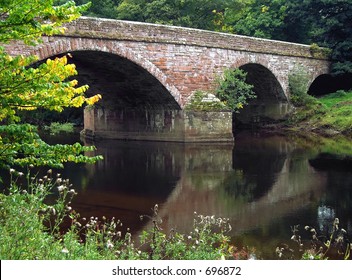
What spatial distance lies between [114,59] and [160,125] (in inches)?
170

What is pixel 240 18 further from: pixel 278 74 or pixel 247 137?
pixel 247 137

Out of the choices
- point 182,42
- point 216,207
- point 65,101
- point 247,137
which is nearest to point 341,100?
point 247,137

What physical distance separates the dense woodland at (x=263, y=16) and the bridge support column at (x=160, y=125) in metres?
10.4

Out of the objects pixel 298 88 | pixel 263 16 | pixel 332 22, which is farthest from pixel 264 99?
pixel 263 16

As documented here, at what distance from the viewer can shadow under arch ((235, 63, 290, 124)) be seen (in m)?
25.6

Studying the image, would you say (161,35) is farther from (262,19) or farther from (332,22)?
(262,19)

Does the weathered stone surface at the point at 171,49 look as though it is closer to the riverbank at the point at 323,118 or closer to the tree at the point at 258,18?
the riverbank at the point at 323,118

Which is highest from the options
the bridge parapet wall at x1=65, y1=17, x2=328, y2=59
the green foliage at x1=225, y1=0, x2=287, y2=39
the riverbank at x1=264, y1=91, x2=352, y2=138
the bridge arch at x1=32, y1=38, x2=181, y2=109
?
the green foliage at x1=225, y1=0, x2=287, y2=39

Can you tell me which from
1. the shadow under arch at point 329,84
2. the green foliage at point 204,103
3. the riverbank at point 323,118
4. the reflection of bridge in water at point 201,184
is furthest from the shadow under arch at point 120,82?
the shadow under arch at point 329,84

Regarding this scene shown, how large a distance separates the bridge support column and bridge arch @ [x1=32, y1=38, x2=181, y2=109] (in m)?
0.58

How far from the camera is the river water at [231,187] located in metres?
8.39

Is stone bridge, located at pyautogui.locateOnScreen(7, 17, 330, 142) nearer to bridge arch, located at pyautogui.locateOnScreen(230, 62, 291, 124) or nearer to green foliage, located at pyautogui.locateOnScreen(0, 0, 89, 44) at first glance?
bridge arch, located at pyautogui.locateOnScreen(230, 62, 291, 124)

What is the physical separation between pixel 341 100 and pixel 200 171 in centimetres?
1584

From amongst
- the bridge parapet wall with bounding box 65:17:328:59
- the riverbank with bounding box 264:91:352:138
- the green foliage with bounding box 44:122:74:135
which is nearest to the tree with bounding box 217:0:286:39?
the riverbank with bounding box 264:91:352:138
